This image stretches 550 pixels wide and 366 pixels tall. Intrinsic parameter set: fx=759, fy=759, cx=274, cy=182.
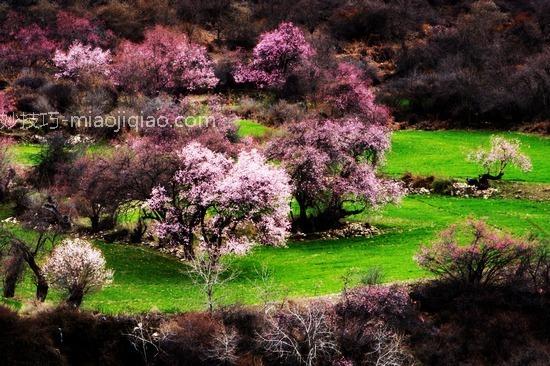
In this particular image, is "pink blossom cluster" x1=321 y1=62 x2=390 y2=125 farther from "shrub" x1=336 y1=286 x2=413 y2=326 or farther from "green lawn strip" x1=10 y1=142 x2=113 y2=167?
"shrub" x1=336 y1=286 x2=413 y2=326

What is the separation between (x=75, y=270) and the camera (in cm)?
3391

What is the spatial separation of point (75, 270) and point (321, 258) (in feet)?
47.2

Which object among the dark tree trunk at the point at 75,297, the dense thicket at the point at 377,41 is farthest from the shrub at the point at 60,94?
the dark tree trunk at the point at 75,297

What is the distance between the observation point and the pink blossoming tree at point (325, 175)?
4653 cm

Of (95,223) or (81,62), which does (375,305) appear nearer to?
(95,223)

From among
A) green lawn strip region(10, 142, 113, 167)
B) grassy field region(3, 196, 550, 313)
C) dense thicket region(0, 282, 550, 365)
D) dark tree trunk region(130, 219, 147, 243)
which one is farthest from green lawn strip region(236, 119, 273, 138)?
dense thicket region(0, 282, 550, 365)

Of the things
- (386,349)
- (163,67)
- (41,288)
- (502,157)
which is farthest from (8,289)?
(163,67)

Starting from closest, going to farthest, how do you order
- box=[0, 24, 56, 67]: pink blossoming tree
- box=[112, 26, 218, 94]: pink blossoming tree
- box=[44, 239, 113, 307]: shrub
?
box=[44, 239, 113, 307]: shrub → box=[112, 26, 218, 94]: pink blossoming tree → box=[0, 24, 56, 67]: pink blossoming tree

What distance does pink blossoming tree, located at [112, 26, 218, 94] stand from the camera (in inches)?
2931

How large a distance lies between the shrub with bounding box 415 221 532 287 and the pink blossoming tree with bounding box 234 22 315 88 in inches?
1781

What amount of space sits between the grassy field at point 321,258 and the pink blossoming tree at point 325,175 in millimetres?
2551

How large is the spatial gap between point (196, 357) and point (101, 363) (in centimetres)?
440

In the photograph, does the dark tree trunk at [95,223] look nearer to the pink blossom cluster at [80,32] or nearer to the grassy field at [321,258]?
the grassy field at [321,258]

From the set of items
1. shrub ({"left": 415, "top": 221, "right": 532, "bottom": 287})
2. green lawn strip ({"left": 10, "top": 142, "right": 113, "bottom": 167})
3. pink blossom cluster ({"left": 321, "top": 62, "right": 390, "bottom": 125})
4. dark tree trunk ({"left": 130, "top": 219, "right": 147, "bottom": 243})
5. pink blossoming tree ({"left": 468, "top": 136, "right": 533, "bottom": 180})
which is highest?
pink blossom cluster ({"left": 321, "top": 62, "right": 390, "bottom": 125})
